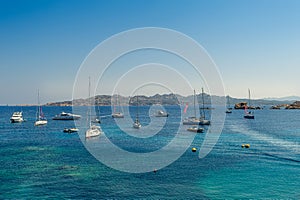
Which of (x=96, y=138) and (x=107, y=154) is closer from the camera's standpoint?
(x=107, y=154)

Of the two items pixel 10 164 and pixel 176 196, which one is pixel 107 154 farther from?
pixel 176 196

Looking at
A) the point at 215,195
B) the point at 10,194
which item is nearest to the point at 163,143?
the point at 215,195

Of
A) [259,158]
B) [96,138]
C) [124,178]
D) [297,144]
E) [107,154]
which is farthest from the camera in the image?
[96,138]

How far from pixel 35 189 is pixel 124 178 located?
11.0 m

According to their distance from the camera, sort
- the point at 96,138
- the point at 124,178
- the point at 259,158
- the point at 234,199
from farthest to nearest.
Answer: the point at 96,138, the point at 259,158, the point at 124,178, the point at 234,199

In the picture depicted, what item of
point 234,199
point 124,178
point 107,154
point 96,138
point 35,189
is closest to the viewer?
point 234,199

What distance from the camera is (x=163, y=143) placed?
215 ft

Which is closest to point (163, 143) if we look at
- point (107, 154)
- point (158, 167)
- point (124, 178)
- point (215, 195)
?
point (107, 154)

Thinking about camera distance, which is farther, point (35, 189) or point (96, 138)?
point (96, 138)

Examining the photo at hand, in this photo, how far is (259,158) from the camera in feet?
159

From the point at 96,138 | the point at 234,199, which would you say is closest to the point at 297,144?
the point at 234,199

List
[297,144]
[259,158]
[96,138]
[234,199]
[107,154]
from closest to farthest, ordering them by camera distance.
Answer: [234,199] → [259,158] → [107,154] → [297,144] → [96,138]

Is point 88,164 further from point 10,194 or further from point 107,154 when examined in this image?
point 10,194

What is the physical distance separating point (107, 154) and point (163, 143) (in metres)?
17.3
